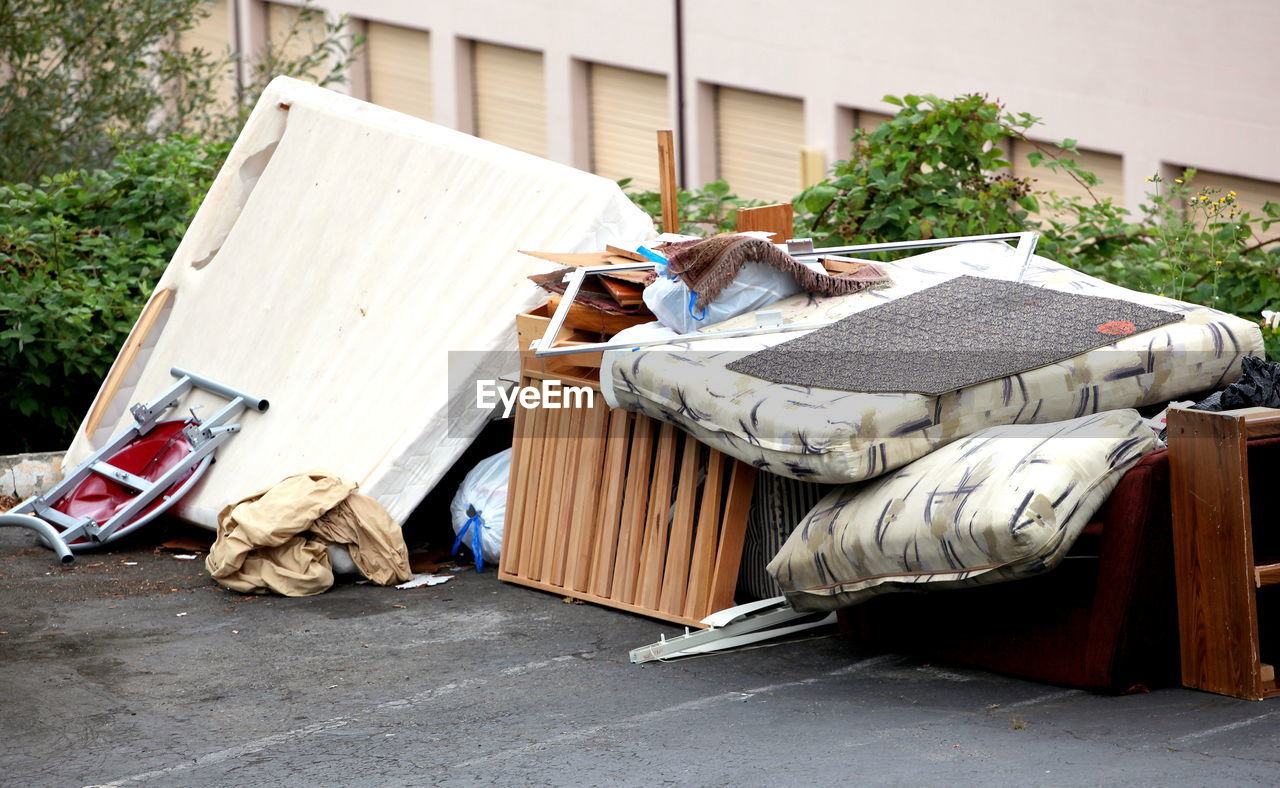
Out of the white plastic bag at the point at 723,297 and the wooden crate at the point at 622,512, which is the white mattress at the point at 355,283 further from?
the white plastic bag at the point at 723,297

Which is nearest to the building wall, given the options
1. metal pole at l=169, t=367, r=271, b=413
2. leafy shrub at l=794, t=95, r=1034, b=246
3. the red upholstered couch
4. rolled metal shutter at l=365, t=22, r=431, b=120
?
rolled metal shutter at l=365, t=22, r=431, b=120

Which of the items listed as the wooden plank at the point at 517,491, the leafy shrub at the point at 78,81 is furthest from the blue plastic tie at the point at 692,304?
the leafy shrub at the point at 78,81

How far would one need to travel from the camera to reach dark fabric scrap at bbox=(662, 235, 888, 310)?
569cm

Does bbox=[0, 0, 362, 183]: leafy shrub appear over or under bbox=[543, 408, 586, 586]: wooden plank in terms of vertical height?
over

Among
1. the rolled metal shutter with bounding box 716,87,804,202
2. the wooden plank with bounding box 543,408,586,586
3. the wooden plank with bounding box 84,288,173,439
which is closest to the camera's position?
the wooden plank with bounding box 543,408,586,586

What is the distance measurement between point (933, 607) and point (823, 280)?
1.38 meters

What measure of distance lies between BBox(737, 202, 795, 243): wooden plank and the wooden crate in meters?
1.07

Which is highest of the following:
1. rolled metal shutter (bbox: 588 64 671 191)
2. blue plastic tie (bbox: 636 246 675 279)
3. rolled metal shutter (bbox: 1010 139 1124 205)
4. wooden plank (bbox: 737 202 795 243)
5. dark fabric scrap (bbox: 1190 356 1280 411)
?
rolled metal shutter (bbox: 588 64 671 191)

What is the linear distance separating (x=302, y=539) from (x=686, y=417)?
1.91 meters

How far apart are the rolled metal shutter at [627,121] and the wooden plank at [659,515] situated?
441 inches

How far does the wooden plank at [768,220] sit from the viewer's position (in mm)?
6527

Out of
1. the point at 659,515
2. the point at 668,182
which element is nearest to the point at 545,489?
the point at 659,515

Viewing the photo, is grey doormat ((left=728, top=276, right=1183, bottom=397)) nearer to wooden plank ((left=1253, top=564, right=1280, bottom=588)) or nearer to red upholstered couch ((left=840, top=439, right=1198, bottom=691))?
red upholstered couch ((left=840, top=439, right=1198, bottom=691))

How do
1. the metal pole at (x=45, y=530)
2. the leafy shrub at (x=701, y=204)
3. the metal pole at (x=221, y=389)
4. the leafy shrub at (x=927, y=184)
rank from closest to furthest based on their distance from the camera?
the metal pole at (x=45, y=530) < the metal pole at (x=221, y=389) < the leafy shrub at (x=927, y=184) < the leafy shrub at (x=701, y=204)
